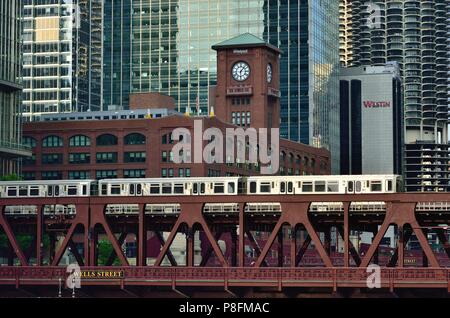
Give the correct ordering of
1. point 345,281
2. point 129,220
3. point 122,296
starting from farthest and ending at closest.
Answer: point 129,220
point 122,296
point 345,281

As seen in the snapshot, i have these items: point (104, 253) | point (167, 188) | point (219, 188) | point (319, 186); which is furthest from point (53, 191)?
point (104, 253)

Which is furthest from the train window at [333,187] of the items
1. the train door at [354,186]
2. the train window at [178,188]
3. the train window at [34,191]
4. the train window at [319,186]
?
the train window at [34,191]

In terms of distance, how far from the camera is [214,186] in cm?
11944

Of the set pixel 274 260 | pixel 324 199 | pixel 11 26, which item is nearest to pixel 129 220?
pixel 324 199

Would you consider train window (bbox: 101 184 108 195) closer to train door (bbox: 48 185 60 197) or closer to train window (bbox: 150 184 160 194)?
train window (bbox: 150 184 160 194)

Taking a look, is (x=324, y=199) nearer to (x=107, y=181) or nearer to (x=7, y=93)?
(x=107, y=181)

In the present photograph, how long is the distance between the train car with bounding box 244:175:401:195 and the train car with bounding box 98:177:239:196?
2.13 m

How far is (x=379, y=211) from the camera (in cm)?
11412

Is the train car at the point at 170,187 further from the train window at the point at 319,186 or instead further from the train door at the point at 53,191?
the train window at the point at 319,186

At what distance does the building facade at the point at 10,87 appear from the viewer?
18938 cm

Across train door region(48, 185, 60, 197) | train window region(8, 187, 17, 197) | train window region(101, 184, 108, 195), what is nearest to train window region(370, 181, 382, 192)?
train window region(101, 184, 108, 195)

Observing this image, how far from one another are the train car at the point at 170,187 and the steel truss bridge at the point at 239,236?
140 cm

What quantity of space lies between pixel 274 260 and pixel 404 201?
3051 inches

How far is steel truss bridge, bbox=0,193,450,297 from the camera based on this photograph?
356 feet
